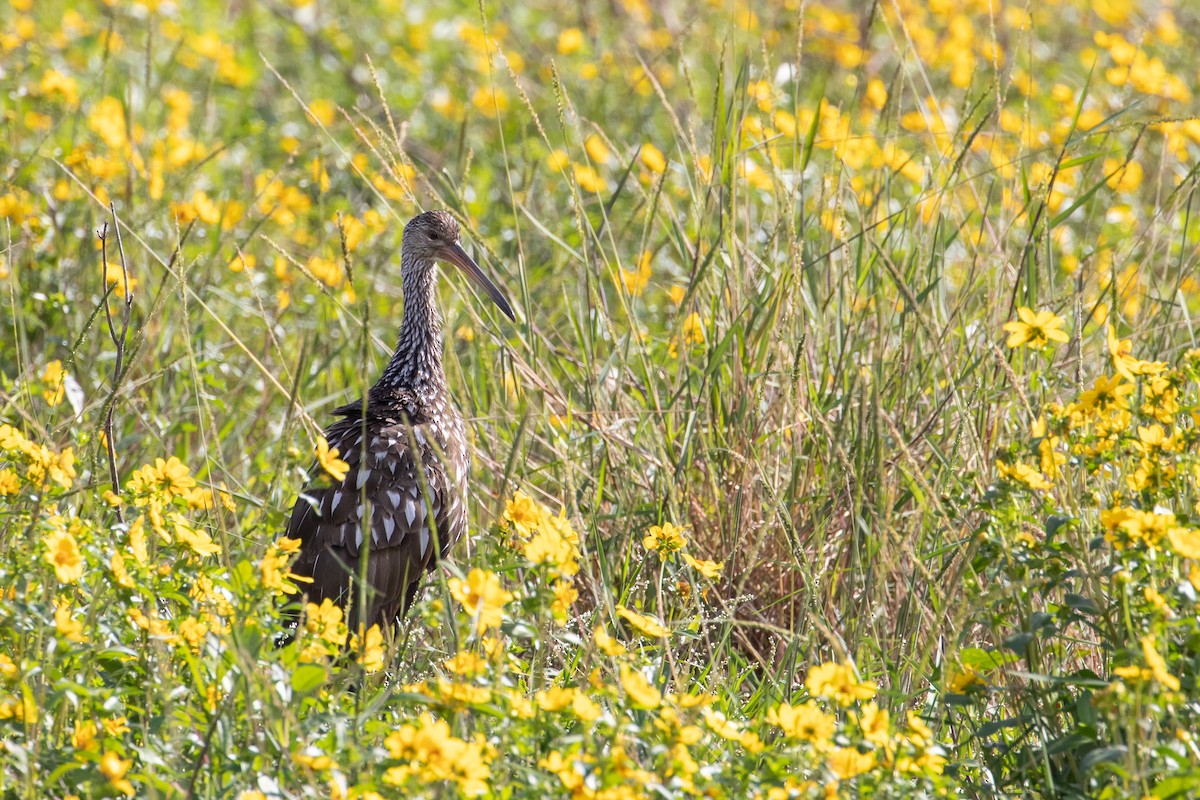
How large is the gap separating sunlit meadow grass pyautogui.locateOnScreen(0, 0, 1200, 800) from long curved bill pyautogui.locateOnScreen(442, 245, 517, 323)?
6 cm

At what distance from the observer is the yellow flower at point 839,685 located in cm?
227

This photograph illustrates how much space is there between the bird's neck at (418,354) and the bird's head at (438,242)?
135mm

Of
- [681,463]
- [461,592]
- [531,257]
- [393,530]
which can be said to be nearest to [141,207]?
[531,257]

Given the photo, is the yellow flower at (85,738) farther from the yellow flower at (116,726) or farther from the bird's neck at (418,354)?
the bird's neck at (418,354)

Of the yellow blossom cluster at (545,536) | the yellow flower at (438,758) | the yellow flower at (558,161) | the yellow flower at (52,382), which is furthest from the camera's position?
the yellow flower at (558,161)

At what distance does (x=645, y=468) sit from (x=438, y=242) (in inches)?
39.1

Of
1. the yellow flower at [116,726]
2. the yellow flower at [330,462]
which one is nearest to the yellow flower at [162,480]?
the yellow flower at [330,462]

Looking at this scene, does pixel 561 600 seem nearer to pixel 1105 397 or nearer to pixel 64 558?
pixel 64 558

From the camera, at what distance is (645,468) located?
3902mm

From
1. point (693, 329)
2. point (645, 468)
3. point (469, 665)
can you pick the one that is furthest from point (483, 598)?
point (693, 329)

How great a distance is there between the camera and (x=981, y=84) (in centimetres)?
767

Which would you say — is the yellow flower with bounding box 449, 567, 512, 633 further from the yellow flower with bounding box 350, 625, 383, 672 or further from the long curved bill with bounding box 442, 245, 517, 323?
the long curved bill with bounding box 442, 245, 517, 323

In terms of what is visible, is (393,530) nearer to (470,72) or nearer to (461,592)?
(461,592)

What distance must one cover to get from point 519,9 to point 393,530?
6.21 meters
